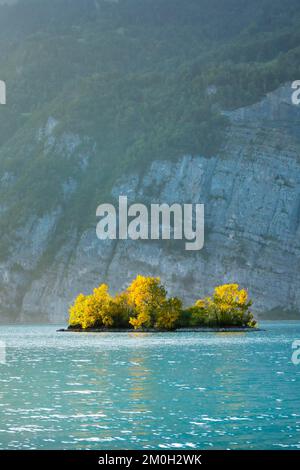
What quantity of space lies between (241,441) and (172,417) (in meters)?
7.49

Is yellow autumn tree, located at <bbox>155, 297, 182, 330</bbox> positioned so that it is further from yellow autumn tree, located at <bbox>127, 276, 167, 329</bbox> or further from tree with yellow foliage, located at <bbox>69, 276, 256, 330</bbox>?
yellow autumn tree, located at <bbox>127, 276, 167, 329</bbox>

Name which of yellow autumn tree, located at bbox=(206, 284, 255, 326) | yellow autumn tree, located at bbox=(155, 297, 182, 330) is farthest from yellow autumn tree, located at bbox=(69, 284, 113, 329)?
yellow autumn tree, located at bbox=(206, 284, 255, 326)

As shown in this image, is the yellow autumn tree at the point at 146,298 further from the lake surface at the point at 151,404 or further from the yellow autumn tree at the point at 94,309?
the lake surface at the point at 151,404

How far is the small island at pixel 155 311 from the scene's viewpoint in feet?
574

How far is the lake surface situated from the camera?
37.6 meters

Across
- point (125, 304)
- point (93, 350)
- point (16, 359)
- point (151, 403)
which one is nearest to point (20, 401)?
point (151, 403)

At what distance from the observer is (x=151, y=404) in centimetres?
4931

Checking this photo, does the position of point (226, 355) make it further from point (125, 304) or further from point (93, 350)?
point (125, 304)

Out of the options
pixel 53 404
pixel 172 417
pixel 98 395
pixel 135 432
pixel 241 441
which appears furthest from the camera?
pixel 98 395

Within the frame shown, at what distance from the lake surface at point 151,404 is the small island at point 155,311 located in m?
88.9

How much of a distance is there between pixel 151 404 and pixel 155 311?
5018 inches

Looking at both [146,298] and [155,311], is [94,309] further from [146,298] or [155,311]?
[146,298]
